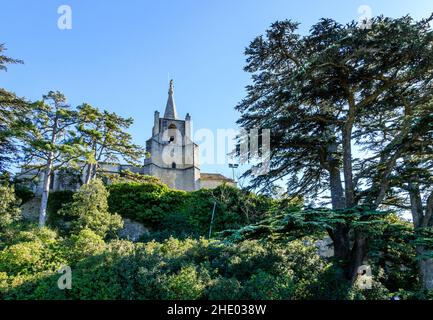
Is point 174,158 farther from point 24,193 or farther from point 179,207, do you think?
point 24,193

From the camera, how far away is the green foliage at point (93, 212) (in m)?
17.6

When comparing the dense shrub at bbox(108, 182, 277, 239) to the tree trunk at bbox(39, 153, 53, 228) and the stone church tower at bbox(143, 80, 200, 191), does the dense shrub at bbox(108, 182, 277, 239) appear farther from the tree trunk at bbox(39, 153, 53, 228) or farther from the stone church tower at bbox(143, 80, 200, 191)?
the stone church tower at bbox(143, 80, 200, 191)

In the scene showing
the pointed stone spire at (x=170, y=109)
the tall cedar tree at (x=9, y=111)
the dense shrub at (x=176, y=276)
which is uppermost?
the pointed stone spire at (x=170, y=109)

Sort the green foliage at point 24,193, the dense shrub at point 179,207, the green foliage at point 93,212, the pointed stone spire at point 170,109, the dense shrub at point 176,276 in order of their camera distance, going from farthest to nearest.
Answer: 1. the pointed stone spire at point 170,109
2. the green foliage at point 24,193
3. the dense shrub at point 179,207
4. the green foliage at point 93,212
5. the dense shrub at point 176,276

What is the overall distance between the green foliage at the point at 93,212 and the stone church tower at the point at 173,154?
17.1 meters

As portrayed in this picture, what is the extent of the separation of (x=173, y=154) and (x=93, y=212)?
20.9 meters

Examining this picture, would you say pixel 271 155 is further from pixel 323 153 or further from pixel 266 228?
pixel 266 228

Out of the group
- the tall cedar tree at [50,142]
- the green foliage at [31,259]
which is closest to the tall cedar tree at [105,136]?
the tall cedar tree at [50,142]

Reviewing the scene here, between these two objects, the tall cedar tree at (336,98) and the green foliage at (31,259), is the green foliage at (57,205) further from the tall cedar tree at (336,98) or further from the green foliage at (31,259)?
the tall cedar tree at (336,98)

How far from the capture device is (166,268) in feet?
30.5

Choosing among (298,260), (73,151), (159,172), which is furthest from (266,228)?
(159,172)

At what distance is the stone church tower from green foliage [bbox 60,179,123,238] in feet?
55.9
